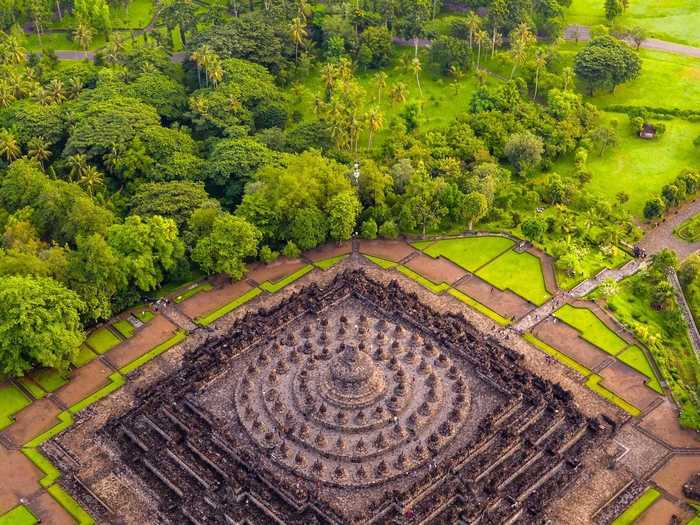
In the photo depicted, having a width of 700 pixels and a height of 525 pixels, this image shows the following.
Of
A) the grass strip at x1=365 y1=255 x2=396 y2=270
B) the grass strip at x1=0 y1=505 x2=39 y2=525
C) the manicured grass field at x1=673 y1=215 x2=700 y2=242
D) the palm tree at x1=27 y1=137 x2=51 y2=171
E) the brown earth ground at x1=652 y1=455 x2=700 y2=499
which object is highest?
the palm tree at x1=27 y1=137 x2=51 y2=171

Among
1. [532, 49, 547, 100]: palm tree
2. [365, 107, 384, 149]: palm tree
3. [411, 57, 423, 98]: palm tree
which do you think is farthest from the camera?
[411, 57, 423, 98]: palm tree

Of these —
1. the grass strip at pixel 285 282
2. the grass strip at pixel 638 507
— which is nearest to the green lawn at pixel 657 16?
the grass strip at pixel 285 282

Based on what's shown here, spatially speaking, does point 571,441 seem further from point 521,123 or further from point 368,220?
point 521,123

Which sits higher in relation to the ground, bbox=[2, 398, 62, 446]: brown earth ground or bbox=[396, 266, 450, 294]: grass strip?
bbox=[396, 266, 450, 294]: grass strip

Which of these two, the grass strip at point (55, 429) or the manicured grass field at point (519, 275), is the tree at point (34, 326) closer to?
the grass strip at point (55, 429)

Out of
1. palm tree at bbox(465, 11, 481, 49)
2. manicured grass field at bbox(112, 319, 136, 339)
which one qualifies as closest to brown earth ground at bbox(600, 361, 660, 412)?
manicured grass field at bbox(112, 319, 136, 339)

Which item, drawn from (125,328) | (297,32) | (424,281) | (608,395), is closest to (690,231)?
(608,395)

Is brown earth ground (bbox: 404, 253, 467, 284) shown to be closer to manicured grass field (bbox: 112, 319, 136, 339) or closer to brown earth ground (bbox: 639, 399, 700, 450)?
brown earth ground (bbox: 639, 399, 700, 450)
